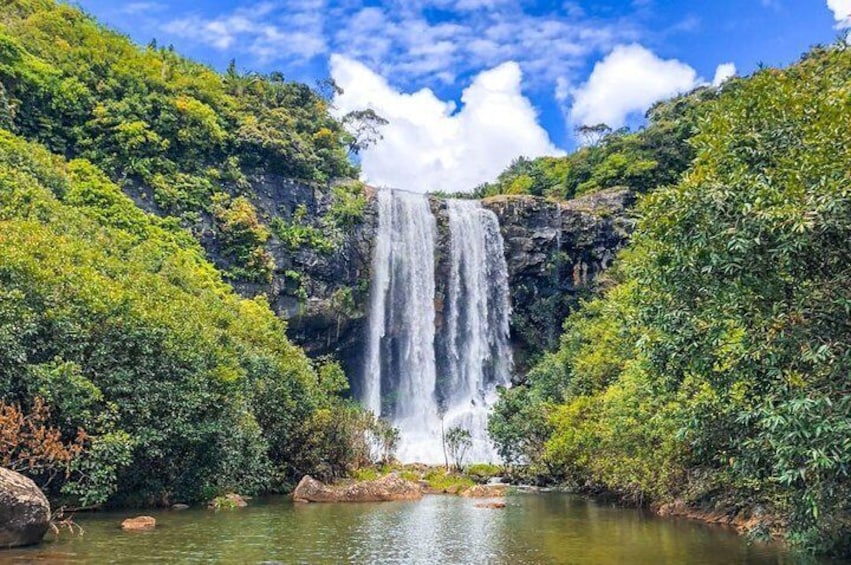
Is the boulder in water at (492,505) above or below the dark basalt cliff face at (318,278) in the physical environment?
below

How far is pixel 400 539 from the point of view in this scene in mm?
16594

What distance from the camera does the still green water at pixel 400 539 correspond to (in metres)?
13.4

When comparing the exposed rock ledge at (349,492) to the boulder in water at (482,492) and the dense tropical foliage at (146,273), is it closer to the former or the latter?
the dense tropical foliage at (146,273)

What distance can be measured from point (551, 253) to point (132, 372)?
37512 millimetres

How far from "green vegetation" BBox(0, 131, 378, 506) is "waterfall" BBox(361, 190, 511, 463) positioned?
1597cm

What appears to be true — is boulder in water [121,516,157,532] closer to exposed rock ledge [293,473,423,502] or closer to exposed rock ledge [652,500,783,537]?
exposed rock ledge [293,473,423,502]

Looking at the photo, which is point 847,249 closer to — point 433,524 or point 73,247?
point 433,524

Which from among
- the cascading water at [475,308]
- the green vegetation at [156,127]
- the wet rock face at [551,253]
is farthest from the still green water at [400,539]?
the wet rock face at [551,253]

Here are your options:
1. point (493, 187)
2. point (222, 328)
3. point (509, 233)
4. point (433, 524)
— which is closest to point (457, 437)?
point (509, 233)

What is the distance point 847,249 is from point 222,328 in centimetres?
2571

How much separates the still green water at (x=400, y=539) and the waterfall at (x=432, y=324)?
25.9m

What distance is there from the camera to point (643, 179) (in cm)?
5450

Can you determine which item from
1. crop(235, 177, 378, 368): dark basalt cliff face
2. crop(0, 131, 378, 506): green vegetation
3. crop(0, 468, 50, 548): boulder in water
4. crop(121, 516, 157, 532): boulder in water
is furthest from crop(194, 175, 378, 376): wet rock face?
crop(0, 468, 50, 548): boulder in water

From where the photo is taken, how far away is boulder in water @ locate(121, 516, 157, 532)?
1700 centimetres
